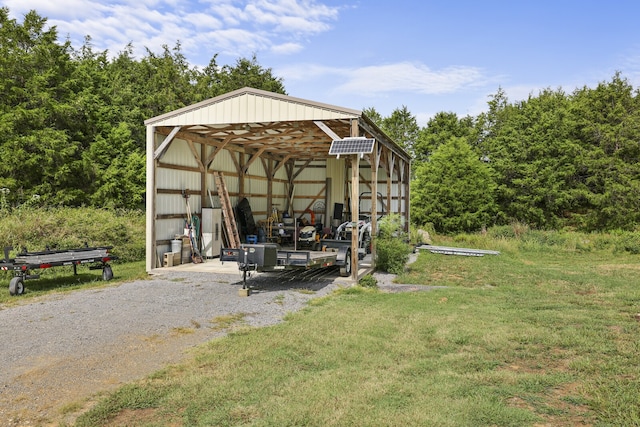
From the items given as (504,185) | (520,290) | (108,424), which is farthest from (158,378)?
(504,185)

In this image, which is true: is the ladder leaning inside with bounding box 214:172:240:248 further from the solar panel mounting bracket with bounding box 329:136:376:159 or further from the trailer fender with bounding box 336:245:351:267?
the solar panel mounting bracket with bounding box 329:136:376:159

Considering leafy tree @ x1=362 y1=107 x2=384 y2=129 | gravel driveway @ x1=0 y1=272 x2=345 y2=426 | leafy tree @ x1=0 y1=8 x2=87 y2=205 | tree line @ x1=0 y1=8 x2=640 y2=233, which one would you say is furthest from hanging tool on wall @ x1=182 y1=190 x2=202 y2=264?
leafy tree @ x1=362 y1=107 x2=384 y2=129

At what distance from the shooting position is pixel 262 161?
56.8 ft

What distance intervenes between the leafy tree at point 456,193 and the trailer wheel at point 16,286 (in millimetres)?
20898

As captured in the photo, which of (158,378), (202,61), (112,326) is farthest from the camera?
(202,61)

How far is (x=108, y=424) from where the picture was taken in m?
3.34

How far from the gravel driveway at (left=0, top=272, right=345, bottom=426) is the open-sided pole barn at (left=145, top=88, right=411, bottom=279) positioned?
2.28 m

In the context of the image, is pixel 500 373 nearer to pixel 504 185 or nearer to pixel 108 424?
pixel 108 424

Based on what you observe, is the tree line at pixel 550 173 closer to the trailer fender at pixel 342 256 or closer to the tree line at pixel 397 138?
the tree line at pixel 397 138

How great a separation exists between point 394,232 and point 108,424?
989cm

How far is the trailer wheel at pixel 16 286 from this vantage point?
325 inches

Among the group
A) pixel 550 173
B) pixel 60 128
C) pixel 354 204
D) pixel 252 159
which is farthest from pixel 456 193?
pixel 60 128

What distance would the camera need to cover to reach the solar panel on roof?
9401 millimetres

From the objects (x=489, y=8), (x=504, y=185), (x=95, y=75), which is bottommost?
(x=504, y=185)
